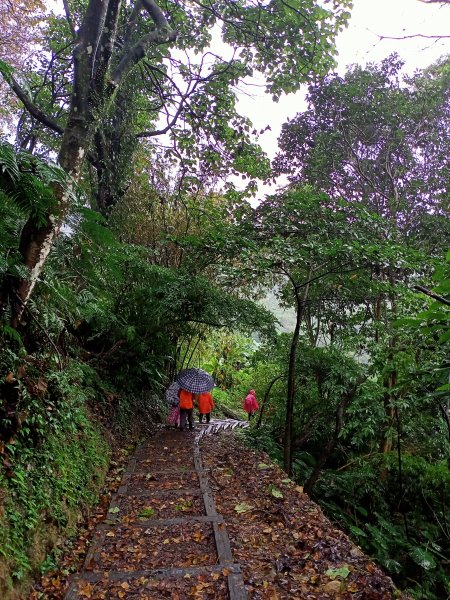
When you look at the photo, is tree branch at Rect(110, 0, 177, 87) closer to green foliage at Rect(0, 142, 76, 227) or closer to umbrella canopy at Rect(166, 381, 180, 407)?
green foliage at Rect(0, 142, 76, 227)

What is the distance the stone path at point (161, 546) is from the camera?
310 centimetres

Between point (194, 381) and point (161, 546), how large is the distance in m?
5.46

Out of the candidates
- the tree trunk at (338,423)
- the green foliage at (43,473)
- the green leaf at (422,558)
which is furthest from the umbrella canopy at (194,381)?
the green leaf at (422,558)

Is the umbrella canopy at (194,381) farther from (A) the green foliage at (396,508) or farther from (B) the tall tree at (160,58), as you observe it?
(B) the tall tree at (160,58)

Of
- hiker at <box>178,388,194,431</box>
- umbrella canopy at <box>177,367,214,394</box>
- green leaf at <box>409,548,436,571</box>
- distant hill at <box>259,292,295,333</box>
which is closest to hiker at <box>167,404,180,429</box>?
hiker at <box>178,388,194,431</box>

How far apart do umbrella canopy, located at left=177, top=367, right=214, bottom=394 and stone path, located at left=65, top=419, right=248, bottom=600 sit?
3140mm

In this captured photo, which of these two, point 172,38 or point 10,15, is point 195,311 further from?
point 10,15

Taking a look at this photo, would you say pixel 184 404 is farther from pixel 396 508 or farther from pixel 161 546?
pixel 161 546

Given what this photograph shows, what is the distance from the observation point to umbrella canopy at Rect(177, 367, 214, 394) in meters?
9.17

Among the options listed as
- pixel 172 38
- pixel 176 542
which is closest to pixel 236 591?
pixel 176 542

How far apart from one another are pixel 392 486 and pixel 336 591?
5.57 meters

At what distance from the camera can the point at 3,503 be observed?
295cm

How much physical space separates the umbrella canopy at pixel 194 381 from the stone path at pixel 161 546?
3140mm

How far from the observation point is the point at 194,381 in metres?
9.27
